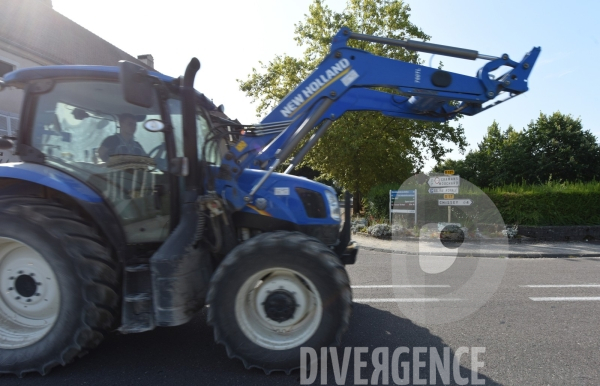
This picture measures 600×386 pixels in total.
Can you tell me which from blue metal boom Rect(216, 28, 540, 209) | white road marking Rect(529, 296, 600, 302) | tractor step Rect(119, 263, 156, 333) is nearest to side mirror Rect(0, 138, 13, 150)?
tractor step Rect(119, 263, 156, 333)

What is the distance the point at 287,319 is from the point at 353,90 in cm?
240

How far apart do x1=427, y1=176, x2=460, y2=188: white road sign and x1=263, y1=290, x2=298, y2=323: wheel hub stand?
430 inches

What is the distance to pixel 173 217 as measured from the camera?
3.53 m

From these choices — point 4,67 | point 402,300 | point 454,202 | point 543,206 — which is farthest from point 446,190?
point 4,67

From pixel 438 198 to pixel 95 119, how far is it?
12211mm

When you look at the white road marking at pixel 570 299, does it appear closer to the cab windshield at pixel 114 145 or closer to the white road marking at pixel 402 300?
the white road marking at pixel 402 300

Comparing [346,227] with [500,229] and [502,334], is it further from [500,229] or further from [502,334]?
[500,229]

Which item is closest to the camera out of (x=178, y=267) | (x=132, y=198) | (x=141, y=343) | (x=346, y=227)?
(x=178, y=267)

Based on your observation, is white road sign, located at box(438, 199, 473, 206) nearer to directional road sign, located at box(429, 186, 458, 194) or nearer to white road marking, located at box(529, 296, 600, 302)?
directional road sign, located at box(429, 186, 458, 194)

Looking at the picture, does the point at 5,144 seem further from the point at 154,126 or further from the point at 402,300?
the point at 402,300

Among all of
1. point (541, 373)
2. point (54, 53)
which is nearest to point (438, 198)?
point (541, 373)

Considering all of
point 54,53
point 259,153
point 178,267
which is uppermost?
point 54,53

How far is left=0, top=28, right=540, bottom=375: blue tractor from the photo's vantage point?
10.1 ft

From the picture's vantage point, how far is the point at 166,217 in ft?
11.7
